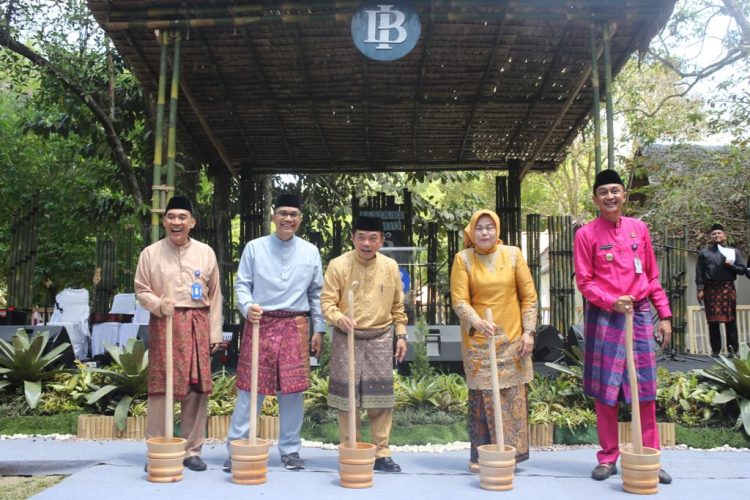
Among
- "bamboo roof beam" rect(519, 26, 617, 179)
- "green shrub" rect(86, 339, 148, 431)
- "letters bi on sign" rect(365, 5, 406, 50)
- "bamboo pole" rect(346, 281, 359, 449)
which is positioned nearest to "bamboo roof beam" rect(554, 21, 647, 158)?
"bamboo roof beam" rect(519, 26, 617, 179)

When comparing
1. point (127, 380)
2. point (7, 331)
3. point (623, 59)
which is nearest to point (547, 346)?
point (623, 59)

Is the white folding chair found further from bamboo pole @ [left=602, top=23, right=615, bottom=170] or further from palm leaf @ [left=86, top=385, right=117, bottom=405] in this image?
bamboo pole @ [left=602, top=23, right=615, bottom=170]

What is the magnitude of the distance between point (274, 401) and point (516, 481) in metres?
2.09

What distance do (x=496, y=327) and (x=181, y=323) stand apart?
5.70 ft

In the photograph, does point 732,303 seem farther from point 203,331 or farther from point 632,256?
point 203,331

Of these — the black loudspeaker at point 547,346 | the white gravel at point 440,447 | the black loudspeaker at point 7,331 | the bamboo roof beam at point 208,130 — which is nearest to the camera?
the white gravel at point 440,447

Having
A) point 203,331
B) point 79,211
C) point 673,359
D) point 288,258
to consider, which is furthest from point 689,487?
point 79,211

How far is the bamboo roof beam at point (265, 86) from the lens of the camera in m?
6.32

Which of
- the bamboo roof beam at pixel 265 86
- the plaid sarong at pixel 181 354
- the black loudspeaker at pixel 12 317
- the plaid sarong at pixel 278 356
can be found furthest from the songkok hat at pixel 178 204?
the black loudspeaker at pixel 12 317

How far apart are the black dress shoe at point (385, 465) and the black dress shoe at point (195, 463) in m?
0.95

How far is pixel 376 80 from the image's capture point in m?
7.46

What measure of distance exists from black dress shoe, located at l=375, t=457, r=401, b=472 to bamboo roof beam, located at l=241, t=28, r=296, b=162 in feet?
12.4

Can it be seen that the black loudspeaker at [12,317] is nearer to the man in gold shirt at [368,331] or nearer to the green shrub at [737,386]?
the man in gold shirt at [368,331]

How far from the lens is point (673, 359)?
8734mm
